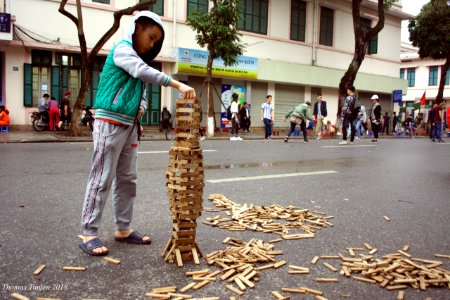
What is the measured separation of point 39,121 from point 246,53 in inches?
475

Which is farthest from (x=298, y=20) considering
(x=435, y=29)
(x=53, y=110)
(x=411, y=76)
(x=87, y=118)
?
(x=411, y=76)

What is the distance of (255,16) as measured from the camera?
26109mm

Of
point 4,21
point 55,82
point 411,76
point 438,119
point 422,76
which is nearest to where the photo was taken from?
point 4,21

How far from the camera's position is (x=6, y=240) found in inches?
141

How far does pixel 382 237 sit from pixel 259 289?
1.77 m

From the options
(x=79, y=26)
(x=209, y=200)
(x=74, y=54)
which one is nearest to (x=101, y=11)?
(x=74, y=54)

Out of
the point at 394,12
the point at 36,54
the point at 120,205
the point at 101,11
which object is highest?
the point at 394,12

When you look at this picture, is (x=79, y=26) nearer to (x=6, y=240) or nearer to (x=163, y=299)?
(x=6, y=240)

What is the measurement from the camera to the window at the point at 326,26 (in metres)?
29.7

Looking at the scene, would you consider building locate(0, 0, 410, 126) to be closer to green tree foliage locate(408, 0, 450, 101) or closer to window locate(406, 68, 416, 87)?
green tree foliage locate(408, 0, 450, 101)

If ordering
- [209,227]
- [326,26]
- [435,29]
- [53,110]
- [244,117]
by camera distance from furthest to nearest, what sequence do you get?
[435,29], [326,26], [244,117], [53,110], [209,227]

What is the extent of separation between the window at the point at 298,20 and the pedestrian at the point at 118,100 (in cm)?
2587

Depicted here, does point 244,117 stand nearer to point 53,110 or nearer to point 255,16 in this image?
point 255,16

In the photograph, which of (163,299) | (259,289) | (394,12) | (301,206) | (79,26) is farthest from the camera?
(394,12)
